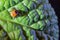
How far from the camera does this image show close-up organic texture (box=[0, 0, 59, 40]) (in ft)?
2.39

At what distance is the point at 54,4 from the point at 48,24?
41 cm

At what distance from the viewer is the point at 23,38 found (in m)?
0.73

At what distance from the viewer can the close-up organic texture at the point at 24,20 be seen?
0.73 m

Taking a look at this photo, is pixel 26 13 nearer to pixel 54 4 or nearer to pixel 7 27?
pixel 7 27

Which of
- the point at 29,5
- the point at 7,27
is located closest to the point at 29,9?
the point at 29,5

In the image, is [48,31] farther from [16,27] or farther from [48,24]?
[16,27]

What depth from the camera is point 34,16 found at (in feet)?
2.58

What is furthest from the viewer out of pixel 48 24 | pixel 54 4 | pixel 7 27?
pixel 54 4

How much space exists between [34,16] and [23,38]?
111 millimetres

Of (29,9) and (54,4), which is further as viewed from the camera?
(54,4)

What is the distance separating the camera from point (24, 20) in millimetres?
765

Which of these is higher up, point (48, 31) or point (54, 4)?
point (54, 4)

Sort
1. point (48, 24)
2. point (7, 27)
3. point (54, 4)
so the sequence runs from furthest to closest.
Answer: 1. point (54, 4)
2. point (48, 24)
3. point (7, 27)

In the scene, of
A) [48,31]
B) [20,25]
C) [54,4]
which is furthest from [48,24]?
[54,4]
